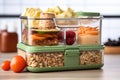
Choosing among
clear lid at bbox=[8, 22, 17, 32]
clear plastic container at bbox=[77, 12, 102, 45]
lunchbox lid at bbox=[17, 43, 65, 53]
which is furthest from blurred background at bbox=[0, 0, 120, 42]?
lunchbox lid at bbox=[17, 43, 65, 53]

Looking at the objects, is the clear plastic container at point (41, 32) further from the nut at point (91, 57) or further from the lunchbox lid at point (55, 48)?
the nut at point (91, 57)

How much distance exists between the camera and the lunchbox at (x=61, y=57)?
1.44 meters

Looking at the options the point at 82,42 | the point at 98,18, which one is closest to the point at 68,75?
the point at 82,42

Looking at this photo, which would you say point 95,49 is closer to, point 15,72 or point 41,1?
point 15,72

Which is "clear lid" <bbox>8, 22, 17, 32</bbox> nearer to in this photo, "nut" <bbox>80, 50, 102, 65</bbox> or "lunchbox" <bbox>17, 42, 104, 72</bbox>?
"lunchbox" <bbox>17, 42, 104, 72</bbox>

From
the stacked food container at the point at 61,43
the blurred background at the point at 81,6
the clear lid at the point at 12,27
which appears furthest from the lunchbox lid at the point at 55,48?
the blurred background at the point at 81,6

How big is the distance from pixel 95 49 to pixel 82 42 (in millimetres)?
62

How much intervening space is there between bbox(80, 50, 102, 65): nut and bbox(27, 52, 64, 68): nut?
103mm

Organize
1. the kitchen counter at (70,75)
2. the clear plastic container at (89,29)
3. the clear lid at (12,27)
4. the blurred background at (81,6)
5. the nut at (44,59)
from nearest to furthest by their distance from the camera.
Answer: the kitchen counter at (70,75) → the nut at (44,59) → the clear plastic container at (89,29) → the clear lid at (12,27) → the blurred background at (81,6)

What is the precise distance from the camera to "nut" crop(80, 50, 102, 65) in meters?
1.53

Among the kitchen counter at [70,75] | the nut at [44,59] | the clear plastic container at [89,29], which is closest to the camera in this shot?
the kitchen counter at [70,75]

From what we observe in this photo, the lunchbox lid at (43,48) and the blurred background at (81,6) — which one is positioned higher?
the blurred background at (81,6)

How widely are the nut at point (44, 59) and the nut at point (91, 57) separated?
0.10m

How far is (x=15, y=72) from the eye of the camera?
1.45m
